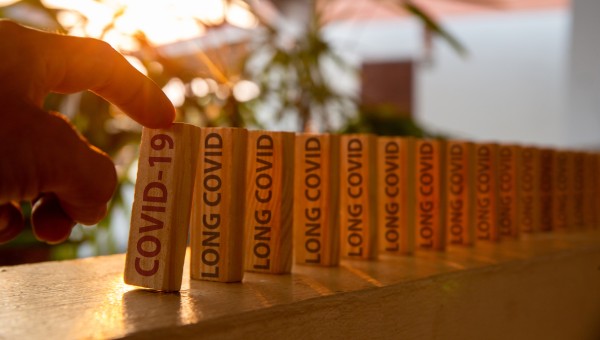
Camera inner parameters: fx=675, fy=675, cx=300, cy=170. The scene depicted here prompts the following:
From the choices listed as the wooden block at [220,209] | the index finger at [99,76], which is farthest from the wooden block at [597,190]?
the index finger at [99,76]

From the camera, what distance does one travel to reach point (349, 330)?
0.59m

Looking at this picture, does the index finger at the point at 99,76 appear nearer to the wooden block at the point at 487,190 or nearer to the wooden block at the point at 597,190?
the wooden block at the point at 487,190

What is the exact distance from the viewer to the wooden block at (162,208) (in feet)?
1.97

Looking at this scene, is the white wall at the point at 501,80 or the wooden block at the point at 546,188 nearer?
the wooden block at the point at 546,188

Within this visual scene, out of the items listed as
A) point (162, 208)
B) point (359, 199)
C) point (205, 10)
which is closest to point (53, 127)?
point (162, 208)

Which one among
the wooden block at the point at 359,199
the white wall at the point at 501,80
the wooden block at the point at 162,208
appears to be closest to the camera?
the wooden block at the point at 162,208

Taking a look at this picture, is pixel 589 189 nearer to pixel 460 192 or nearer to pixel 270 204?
pixel 460 192

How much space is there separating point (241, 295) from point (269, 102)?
1.59 meters

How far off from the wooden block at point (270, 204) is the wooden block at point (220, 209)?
0.17 feet

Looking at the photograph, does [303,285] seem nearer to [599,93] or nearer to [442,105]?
[599,93]

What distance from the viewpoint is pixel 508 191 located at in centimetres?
104

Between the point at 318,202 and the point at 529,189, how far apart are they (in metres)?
0.46

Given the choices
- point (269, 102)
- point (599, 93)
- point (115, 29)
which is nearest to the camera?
point (115, 29)

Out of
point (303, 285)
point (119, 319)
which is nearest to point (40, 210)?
point (119, 319)
